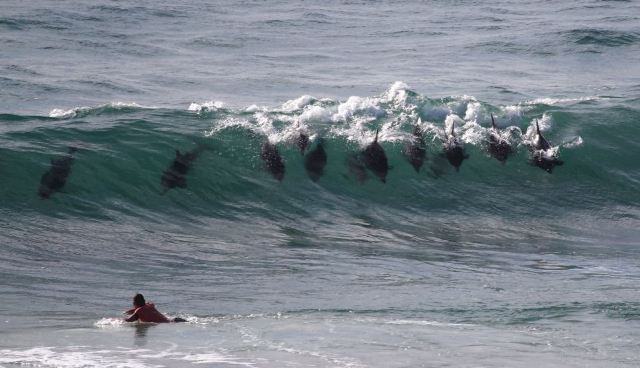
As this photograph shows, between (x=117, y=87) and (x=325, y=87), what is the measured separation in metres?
4.93

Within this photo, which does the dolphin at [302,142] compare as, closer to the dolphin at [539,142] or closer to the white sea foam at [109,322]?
the dolphin at [539,142]

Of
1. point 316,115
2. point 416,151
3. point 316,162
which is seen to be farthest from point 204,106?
point 416,151

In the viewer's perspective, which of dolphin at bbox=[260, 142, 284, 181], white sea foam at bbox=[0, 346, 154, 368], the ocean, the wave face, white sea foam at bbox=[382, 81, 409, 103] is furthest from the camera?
white sea foam at bbox=[382, 81, 409, 103]

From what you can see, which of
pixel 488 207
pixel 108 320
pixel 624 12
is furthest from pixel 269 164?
pixel 624 12

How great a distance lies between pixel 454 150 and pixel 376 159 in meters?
1.69

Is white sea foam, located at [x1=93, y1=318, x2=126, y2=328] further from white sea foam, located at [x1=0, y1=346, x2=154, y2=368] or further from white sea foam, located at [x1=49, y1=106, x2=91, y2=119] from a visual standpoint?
white sea foam, located at [x1=49, y1=106, x2=91, y2=119]

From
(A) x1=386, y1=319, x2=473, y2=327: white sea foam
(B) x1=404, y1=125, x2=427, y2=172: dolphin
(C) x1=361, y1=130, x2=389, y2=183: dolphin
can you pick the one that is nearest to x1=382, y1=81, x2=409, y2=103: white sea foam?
(B) x1=404, y1=125, x2=427, y2=172: dolphin

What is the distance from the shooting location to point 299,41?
3512 cm

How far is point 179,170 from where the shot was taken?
22.0 meters

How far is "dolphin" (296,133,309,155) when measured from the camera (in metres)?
23.3

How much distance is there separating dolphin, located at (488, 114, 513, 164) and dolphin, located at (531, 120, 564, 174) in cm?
52

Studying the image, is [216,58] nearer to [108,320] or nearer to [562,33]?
[562,33]

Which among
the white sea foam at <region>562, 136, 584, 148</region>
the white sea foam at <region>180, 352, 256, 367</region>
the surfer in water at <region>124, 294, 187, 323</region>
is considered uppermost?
the white sea foam at <region>562, 136, 584, 148</region>

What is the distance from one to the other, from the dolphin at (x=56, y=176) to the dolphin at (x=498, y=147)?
836cm
